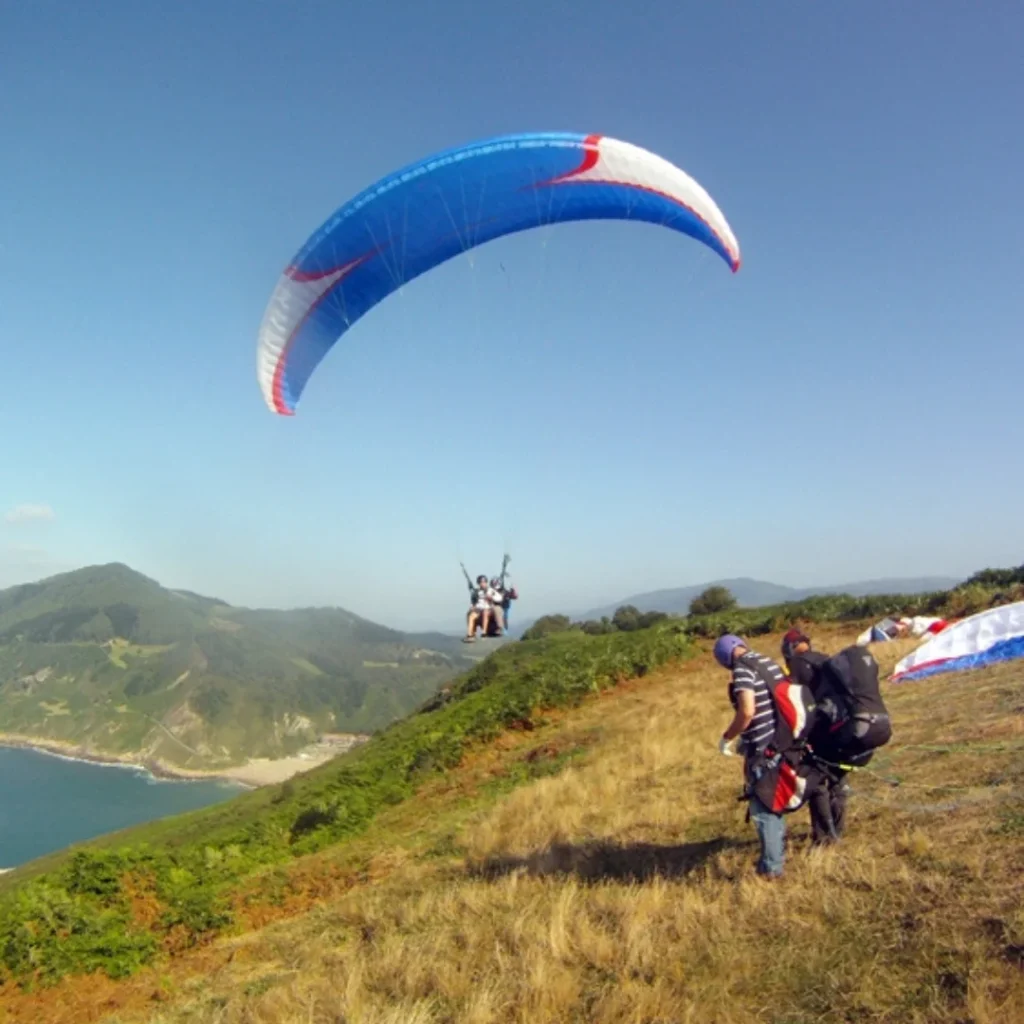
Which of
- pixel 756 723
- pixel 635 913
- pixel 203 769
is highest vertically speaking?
pixel 756 723

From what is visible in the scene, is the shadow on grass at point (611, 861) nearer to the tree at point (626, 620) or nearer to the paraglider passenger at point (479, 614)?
the paraglider passenger at point (479, 614)

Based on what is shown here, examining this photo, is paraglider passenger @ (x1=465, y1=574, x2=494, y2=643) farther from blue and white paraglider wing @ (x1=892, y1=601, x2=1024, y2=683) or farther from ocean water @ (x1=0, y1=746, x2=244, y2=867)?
ocean water @ (x1=0, y1=746, x2=244, y2=867)

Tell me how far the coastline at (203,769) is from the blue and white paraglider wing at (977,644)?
95.4 meters

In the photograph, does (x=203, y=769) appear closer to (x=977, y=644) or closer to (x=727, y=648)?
(x=977, y=644)

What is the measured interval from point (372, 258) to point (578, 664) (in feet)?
44.7

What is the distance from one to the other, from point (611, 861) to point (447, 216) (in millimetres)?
10550

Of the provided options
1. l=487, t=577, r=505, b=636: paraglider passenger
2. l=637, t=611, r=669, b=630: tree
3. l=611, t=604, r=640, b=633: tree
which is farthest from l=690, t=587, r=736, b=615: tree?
l=487, t=577, r=505, b=636: paraglider passenger

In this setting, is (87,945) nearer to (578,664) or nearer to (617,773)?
(617,773)

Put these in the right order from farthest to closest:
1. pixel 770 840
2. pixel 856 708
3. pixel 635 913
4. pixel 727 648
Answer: pixel 727 648 < pixel 856 708 < pixel 770 840 < pixel 635 913

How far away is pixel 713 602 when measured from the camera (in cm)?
3462

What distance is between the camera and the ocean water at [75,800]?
7956 centimetres

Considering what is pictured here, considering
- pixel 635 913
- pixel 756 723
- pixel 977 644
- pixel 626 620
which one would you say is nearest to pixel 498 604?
pixel 977 644

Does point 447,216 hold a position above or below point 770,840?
above

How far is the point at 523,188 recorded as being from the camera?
500 inches
